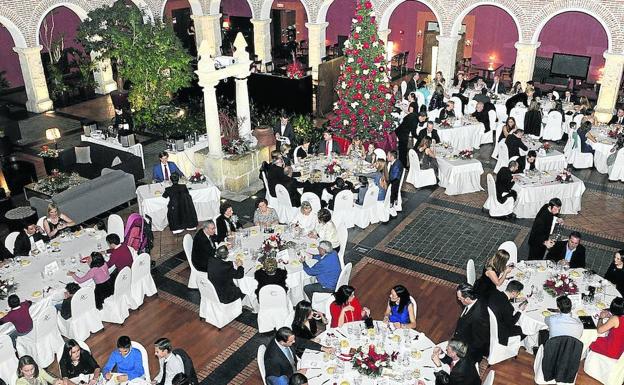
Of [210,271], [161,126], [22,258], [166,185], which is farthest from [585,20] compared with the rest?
[22,258]

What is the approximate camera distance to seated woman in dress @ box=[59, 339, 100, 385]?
656cm

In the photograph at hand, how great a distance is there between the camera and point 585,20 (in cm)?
2150

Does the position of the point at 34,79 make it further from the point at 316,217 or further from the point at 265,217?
the point at 316,217

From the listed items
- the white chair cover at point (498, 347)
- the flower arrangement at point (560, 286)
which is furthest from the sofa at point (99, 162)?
the flower arrangement at point (560, 286)

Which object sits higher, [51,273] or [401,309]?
[401,309]

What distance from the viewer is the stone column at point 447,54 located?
18.8 m

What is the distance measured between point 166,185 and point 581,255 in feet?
25.4

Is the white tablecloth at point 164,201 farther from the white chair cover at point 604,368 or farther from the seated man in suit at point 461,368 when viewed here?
the white chair cover at point 604,368

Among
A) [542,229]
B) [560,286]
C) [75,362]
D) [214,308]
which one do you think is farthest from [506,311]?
[75,362]

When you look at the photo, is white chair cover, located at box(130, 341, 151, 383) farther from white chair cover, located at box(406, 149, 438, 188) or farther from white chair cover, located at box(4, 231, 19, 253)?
white chair cover, located at box(406, 149, 438, 188)

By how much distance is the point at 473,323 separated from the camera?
7125 mm

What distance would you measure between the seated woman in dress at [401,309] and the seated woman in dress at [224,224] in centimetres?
321

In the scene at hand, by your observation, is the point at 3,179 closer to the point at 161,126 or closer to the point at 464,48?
the point at 161,126

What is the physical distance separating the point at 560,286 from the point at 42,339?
7.07 meters
